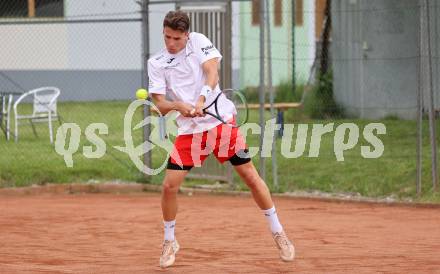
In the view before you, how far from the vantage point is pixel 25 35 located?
1021 inches

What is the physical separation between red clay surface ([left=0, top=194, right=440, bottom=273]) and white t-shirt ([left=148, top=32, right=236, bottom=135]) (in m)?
1.19

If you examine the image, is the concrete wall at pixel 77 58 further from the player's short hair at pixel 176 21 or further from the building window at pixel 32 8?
the player's short hair at pixel 176 21

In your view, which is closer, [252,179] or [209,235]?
[252,179]

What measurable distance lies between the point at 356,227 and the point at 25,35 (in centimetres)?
1576

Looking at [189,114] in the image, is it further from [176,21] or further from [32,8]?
[32,8]

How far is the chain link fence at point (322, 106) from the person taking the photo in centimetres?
1480

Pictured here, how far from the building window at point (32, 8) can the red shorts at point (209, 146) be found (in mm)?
16714

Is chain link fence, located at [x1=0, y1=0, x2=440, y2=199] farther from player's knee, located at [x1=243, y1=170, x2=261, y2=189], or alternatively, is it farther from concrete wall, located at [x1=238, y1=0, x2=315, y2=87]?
player's knee, located at [x1=243, y1=170, x2=261, y2=189]

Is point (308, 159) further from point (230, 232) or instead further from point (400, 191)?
point (230, 232)

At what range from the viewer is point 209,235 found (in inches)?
435

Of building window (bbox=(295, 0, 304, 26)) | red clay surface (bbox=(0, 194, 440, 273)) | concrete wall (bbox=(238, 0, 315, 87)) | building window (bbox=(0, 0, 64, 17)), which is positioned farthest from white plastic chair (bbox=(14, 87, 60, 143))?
building window (bbox=(295, 0, 304, 26))

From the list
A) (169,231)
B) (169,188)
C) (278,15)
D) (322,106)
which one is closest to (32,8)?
(278,15)

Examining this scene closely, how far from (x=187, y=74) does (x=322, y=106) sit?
9.96 meters

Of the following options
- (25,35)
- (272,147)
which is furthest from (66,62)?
(272,147)
